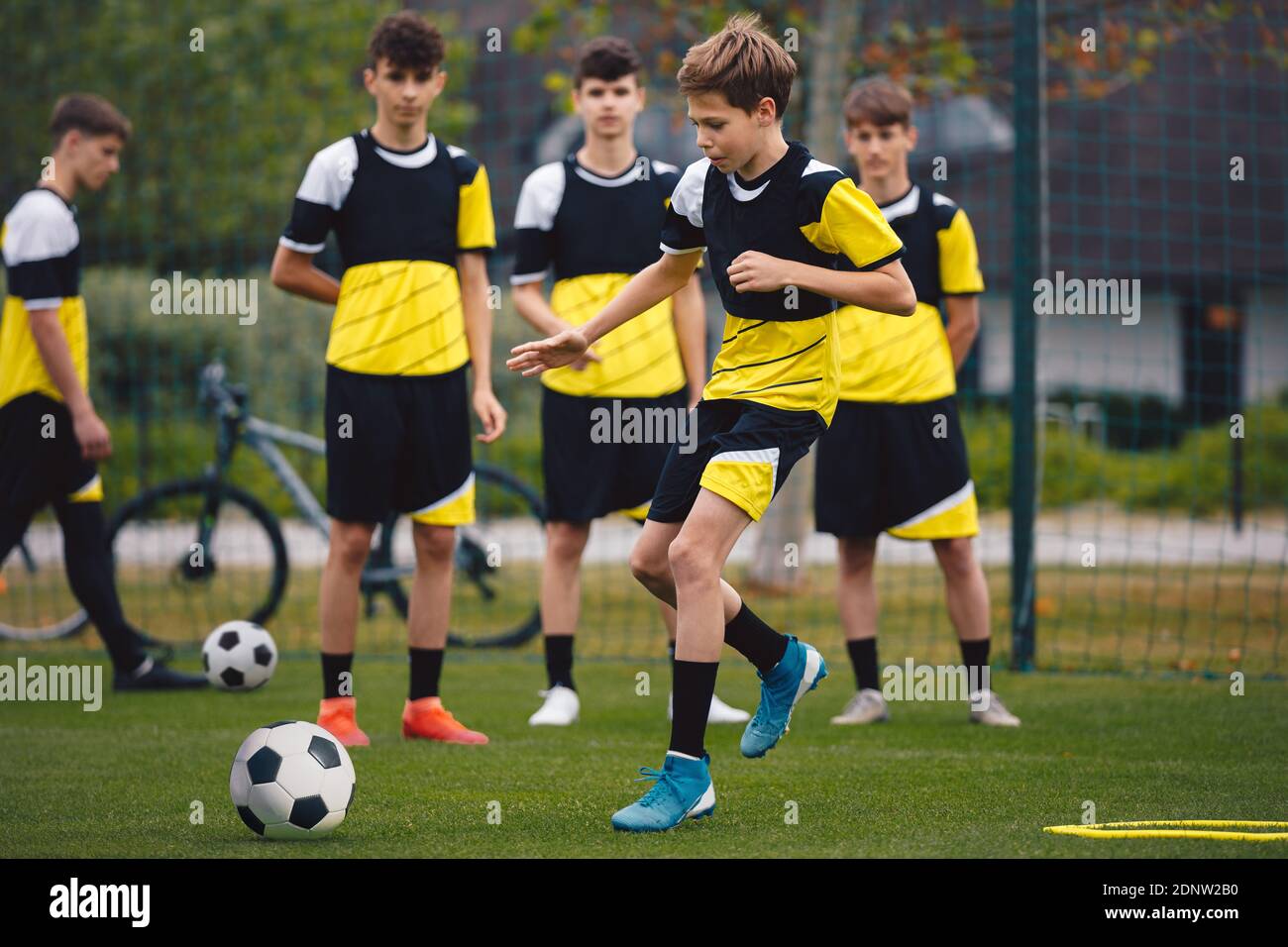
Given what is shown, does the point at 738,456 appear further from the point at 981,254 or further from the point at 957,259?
the point at 981,254

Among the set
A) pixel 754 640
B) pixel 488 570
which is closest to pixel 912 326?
pixel 754 640

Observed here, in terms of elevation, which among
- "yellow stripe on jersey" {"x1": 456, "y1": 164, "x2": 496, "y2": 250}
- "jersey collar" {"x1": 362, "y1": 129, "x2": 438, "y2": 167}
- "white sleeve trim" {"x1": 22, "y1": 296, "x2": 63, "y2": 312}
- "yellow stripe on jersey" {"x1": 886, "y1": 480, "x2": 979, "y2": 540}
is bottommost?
"yellow stripe on jersey" {"x1": 886, "y1": 480, "x2": 979, "y2": 540}

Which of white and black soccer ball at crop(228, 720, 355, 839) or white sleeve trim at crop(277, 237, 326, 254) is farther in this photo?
white sleeve trim at crop(277, 237, 326, 254)

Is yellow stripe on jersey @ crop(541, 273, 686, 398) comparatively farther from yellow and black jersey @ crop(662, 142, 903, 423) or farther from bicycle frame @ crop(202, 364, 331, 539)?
bicycle frame @ crop(202, 364, 331, 539)

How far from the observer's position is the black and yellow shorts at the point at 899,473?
5.35m

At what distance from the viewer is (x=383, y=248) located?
5055 mm

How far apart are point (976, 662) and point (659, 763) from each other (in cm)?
143

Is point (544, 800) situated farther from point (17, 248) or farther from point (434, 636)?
point (17, 248)

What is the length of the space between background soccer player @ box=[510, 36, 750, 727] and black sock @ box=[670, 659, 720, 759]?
1710 mm

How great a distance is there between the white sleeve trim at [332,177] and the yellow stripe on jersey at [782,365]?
1.73m

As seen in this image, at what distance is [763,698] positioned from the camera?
4023 millimetres

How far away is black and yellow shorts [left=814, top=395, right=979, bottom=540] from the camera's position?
5.35 metres

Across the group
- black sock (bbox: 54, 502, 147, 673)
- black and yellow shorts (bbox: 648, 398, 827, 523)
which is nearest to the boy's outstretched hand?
black and yellow shorts (bbox: 648, 398, 827, 523)
